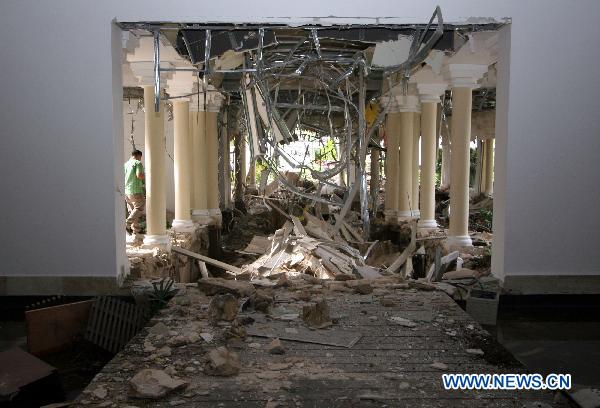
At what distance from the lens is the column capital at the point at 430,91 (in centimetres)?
1139

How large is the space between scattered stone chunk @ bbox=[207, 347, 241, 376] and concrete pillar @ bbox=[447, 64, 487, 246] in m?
6.31

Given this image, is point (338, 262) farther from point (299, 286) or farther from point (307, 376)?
point (307, 376)

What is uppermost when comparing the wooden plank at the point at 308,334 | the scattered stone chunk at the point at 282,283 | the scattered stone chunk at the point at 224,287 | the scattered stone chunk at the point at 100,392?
the scattered stone chunk at the point at 224,287


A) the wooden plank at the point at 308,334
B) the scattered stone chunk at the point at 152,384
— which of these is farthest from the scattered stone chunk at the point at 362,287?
the scattered stone chunk at the point at 152,384

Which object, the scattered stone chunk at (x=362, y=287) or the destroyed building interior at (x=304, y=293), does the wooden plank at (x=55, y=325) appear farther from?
the scattered stone chunk at (x=362, y=287)

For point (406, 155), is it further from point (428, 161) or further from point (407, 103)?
point (428, 161)

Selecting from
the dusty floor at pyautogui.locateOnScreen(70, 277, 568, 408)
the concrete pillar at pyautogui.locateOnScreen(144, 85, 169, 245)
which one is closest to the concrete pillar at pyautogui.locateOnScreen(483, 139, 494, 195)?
the concrete pillar at pyautogui.locateOnScreen(144, 85, 169, 245)

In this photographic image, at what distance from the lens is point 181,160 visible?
37.0ft

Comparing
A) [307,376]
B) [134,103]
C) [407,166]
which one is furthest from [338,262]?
[134,103]

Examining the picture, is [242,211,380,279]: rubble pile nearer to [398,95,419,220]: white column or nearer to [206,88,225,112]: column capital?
[398,95,419,220]: white column

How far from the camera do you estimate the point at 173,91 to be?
10.9 m

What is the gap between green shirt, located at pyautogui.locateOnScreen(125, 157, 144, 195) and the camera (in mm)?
10672

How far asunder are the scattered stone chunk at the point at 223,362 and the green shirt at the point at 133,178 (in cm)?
744

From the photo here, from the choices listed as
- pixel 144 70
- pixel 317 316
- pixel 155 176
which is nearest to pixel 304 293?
pixel 317 316
